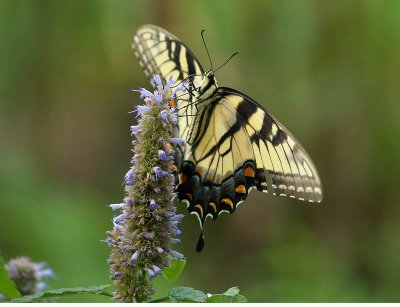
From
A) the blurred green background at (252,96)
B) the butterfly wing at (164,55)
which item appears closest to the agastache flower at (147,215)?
the butterfly wing at (164,55)

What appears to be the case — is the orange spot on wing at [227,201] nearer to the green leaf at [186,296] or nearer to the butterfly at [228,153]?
the butterfly at [228,153]

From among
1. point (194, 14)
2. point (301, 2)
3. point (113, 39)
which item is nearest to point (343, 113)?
point (301, 2)

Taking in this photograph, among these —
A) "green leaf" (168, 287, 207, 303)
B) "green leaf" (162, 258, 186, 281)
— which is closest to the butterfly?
"green leaf" (162, 258, 186, 281)

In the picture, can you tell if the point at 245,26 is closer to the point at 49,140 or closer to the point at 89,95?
the point at 89,95

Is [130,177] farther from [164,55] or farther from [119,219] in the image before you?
[164,55]

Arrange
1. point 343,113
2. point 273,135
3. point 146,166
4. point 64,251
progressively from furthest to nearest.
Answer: point 343,113
point 64,251
point 273,135
point 146,166

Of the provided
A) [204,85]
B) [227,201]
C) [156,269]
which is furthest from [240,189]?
[156,269]

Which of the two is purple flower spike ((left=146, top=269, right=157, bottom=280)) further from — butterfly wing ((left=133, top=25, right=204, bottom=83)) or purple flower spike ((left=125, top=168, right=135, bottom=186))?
butterfly wing ((left=133, top=25, right=204, bottom=83))
